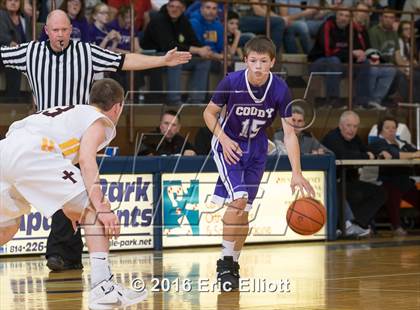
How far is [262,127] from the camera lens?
8.90 metres

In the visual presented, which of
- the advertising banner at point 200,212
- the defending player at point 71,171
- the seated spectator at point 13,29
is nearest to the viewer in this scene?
the defending player at point 71,171

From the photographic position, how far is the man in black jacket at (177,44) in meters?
13.6

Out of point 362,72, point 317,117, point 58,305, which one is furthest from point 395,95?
point 58,305

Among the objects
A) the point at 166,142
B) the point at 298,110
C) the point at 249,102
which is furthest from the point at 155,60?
the point at 298,110

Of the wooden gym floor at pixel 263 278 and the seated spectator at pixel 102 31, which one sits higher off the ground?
the seated spectator at pixel 102 31

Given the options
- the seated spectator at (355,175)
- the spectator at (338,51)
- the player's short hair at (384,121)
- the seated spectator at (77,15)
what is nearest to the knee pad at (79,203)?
the seated spectator at (77,15)

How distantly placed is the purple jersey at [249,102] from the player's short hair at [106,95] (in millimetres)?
2163

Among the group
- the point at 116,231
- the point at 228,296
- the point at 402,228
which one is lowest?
the point at 402,228

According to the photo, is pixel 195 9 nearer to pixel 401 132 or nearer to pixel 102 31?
pixel 102 31

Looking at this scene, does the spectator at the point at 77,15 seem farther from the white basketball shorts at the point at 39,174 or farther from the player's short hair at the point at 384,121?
the white basketball shorts at the point at 39,174

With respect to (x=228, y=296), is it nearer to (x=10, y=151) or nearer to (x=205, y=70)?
(x=10, y=151)

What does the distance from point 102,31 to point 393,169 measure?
4.79m

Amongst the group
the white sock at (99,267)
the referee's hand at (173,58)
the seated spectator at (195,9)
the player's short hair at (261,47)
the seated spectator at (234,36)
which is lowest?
the white sock at (99,267)

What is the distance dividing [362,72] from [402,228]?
237 cm
